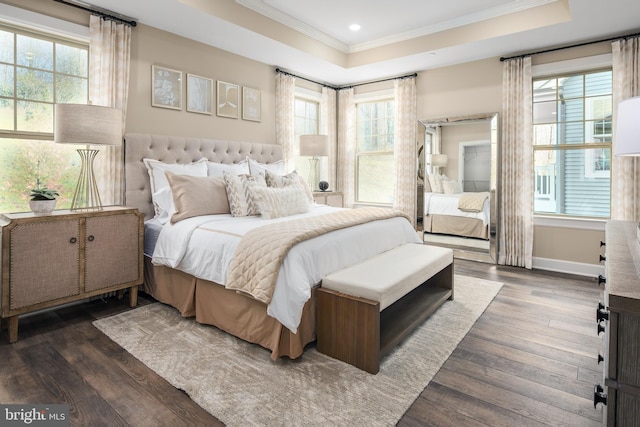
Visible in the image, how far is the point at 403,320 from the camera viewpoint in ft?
8.41

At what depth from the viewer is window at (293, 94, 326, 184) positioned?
561 cm

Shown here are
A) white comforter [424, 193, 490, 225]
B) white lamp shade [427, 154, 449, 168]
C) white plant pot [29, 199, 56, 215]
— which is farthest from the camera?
white lamp shade [427, 154, 449, 168]

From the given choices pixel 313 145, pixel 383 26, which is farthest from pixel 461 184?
pixel 383 26

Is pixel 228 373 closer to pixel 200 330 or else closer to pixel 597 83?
pixel 200 330

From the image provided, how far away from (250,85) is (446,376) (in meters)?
4.00

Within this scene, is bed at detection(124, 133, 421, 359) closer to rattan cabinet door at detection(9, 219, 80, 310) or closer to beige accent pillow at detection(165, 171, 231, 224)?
beige accent pillow at detection(165, 171, 231, 224)

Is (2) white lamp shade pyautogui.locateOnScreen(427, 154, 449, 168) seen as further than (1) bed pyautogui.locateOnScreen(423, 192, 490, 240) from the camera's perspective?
Yes

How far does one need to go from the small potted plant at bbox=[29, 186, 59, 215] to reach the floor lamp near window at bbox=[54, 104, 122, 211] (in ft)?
0.76

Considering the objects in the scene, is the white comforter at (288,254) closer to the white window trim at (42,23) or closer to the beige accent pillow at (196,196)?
the beige accent pillow at (196,196)

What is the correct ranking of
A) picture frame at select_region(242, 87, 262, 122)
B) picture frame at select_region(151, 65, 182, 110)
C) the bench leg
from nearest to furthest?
the bench leg, picture frame at select_region(151, 65, 182, 110), picture frame at select_region(242, 87, 262, 122)

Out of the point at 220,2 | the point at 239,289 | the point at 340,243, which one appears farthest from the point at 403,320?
the point at 220,2

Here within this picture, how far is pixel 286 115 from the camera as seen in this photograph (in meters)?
5.09

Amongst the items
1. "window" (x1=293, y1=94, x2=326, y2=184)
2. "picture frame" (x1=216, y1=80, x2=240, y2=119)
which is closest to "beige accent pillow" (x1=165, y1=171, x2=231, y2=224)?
"picture frame" (x1=216, y1=80, x2=240, y2=119)

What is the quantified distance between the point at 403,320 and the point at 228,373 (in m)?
1.22
